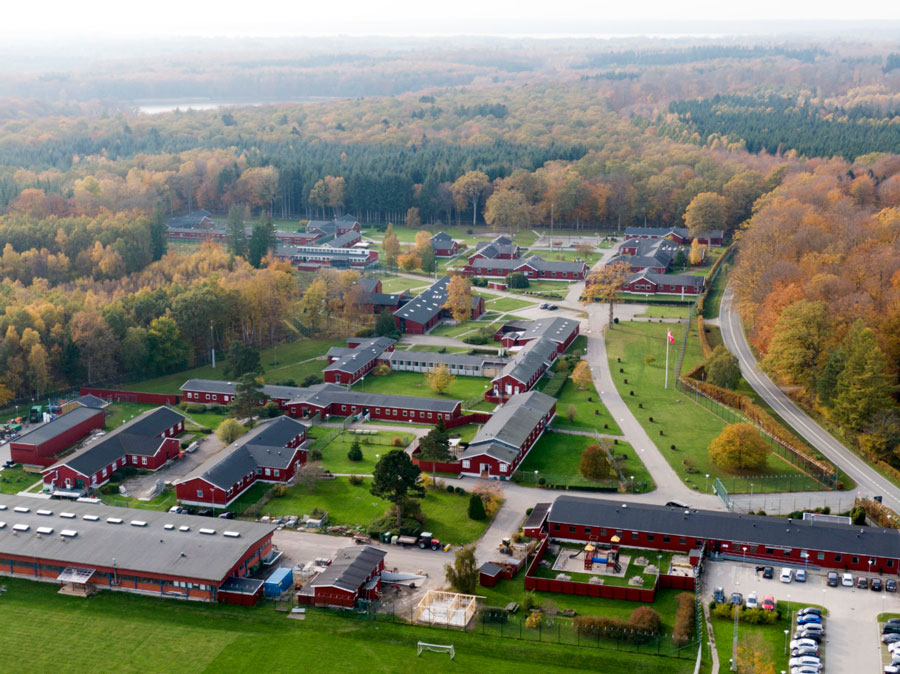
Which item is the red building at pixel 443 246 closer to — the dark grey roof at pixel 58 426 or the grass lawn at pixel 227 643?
the dark grey roof at pixel 58 426

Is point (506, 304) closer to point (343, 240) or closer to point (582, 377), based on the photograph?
point (582, 377)

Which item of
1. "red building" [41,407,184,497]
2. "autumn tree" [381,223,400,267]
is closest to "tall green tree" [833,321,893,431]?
"red building" [41,407,184,497]

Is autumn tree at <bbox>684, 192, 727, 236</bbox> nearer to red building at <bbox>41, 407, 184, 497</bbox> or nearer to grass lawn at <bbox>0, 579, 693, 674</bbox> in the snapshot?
red building at <bbox>41, 407, 184, 497</bbox>

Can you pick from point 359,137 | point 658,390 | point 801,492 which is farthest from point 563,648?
point 359,137

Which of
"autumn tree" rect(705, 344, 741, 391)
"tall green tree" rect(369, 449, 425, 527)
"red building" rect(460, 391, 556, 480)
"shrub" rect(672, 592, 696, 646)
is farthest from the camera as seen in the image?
"autumn tree" rect(705, 344, 741, 391)

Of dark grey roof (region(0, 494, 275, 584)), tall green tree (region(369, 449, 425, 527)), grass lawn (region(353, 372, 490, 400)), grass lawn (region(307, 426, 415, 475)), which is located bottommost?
grass lawn (region(353, 372, 490, 400))

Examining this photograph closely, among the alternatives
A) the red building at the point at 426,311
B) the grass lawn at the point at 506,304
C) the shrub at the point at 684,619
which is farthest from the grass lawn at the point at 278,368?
the shrub at the point at 684,619

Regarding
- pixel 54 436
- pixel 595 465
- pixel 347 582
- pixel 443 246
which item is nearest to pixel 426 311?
pixel 443 246
